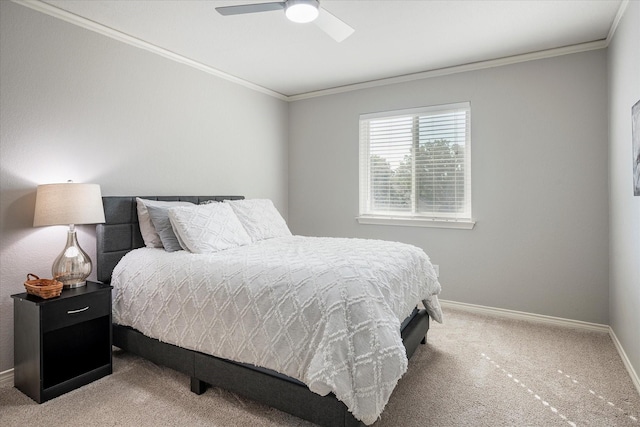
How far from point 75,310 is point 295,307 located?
1.46 m

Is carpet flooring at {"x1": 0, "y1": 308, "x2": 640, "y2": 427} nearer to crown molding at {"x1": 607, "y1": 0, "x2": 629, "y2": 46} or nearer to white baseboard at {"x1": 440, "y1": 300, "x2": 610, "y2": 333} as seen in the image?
white baseboard at {"x1": 440, "y1": 300, "x2": 610, "y2": 333}

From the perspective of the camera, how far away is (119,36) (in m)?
2.94

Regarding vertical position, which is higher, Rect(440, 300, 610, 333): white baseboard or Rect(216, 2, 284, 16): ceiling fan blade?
Rect(216, 2, 284, 16): ceiling fan blade

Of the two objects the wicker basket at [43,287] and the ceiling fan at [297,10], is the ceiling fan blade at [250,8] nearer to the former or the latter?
the ceiling fan at [297,10]

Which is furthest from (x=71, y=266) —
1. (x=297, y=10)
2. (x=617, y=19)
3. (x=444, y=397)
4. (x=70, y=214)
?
(x=617, y=19)

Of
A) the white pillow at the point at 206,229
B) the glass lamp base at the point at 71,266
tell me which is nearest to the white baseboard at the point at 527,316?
the white pillow at the point at 206,229

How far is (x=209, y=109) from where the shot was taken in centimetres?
379

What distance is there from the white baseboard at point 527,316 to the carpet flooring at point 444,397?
0.37m

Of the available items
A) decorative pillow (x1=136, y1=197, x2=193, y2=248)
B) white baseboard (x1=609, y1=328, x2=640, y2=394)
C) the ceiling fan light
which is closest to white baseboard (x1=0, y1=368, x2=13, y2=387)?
decorative pillow (x1=136, y1=197, x2=193, y2=248)

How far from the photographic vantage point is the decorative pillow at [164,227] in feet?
8.86

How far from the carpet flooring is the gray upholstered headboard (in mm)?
697

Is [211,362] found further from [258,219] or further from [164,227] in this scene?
[258,219]

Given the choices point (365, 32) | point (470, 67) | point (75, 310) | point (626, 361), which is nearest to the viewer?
point (75, 310)

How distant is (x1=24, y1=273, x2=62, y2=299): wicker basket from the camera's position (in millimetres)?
2125
